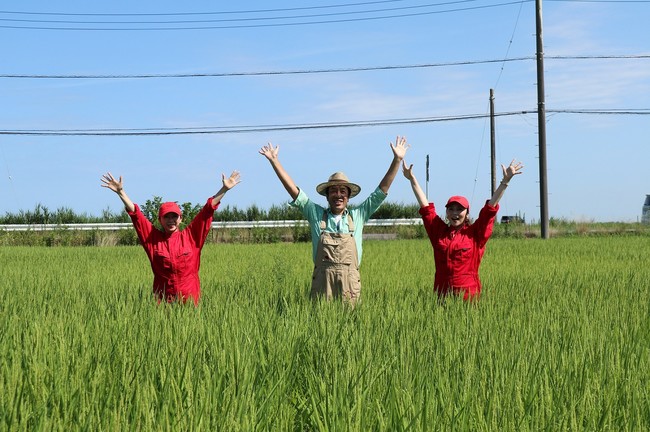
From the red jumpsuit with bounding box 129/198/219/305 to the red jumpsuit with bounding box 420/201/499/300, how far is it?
1.89 metres

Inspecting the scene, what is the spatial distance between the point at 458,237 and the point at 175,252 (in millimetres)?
2417

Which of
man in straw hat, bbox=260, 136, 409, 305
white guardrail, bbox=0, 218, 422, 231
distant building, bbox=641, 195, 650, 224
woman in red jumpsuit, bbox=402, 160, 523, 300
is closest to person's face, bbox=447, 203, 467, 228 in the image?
woman in red jumpsuit, bbox=402, 160, 523, 300

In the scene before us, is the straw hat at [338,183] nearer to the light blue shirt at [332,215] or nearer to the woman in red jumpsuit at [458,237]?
the light blue shirt at [332,215]

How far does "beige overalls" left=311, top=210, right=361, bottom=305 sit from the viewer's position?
6234 millimetres

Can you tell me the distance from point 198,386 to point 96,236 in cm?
2192

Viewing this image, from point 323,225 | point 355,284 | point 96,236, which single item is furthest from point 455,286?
point 96,236

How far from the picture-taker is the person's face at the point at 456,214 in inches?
255

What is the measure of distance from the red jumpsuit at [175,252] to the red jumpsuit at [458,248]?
189 centimetres

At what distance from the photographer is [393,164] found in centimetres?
655

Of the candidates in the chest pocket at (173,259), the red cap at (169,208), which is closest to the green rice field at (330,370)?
the chest pocket at (173,259)

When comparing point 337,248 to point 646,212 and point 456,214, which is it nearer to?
point 456,214

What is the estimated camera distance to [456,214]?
6496mm

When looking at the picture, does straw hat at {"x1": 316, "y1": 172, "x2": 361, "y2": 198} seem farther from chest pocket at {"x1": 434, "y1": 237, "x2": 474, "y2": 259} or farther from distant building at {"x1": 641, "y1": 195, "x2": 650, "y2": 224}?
distant building at {"x1": 641, "y1": 195, "x2": 650, "y2": 224}

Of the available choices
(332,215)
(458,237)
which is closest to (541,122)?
(458,237)
